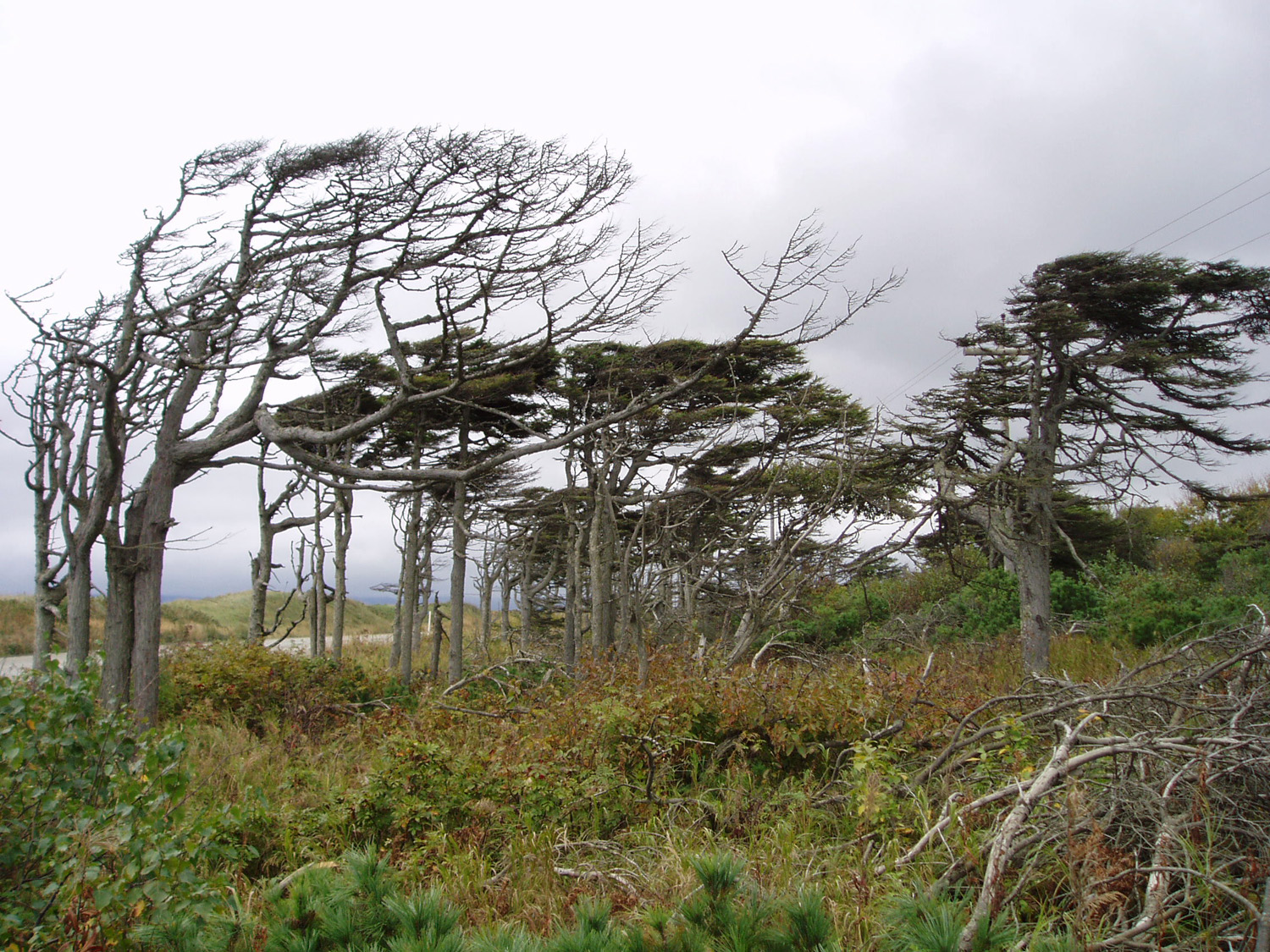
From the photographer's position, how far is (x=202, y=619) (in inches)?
1164

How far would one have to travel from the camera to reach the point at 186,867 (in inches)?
115

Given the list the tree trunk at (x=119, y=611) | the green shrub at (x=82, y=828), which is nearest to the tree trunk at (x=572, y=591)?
the tree trunk at (x=119, y=611)

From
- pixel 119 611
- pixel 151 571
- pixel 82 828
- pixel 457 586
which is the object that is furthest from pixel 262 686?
pixel 82 828

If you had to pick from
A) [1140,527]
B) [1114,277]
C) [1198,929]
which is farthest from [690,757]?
[1140,527]

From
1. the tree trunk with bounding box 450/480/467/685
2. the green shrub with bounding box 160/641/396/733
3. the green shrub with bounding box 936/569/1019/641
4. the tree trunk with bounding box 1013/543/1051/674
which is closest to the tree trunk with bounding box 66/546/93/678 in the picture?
the green shrub with bounding box 160/641/396/733

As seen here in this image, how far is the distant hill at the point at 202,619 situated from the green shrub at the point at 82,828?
46.6 feet

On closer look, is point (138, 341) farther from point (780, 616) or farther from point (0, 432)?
point (780, 616)

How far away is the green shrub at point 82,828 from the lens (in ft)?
8.99

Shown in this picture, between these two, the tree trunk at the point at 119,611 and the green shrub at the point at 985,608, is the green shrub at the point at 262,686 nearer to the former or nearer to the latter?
the tree trunk at the point at 119,611

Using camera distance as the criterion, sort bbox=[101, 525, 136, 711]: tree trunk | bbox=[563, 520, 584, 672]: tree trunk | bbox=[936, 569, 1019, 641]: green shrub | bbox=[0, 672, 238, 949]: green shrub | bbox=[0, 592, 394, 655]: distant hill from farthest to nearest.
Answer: bbox=[0, 592, 394, 655]: distant hill < bbox=[936, 569, 1019, 641]: green shrub < bbox=[563, 520, 584, 672]: tree trunk < bbox=[101, 525, 136, 711]: tree trunk < bbox=[0, 672, 238, 949]: green shrub

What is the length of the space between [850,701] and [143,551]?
743 cm

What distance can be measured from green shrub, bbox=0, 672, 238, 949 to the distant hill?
560 inches

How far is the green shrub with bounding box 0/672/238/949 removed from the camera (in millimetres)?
2740

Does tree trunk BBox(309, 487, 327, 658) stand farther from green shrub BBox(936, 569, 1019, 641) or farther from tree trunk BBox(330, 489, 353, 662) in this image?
green shrub BBox(936, 569, 1019, 641)
